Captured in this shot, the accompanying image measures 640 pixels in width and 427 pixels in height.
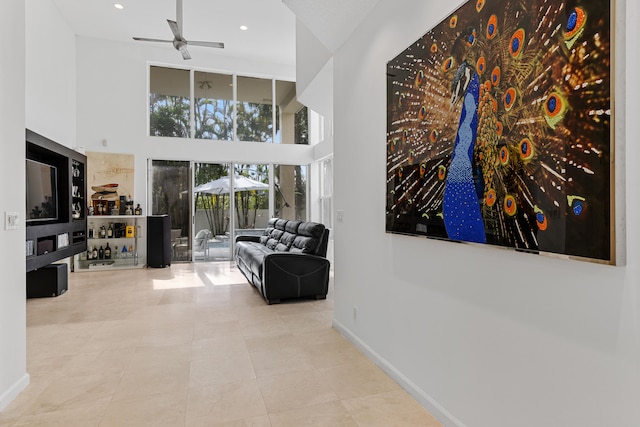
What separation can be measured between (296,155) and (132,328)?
236 inches

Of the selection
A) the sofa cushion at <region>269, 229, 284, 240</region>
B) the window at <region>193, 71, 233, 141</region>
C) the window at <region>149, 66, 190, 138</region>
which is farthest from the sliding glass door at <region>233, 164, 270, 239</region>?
the sofa cushion at <region>269, 229, 284, 240</region>

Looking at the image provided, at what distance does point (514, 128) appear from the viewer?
1451 millimetres

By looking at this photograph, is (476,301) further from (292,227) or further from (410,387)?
(292,227)

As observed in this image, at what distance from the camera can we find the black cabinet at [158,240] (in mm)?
7231

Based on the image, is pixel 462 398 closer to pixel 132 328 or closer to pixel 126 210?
pixel 132 328

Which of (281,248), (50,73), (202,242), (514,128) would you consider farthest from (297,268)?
(50,73)

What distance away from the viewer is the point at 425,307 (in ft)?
6.89

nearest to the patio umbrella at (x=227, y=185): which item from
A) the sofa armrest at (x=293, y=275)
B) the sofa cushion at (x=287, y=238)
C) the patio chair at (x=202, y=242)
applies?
the patio chair at (x=202, y=242)

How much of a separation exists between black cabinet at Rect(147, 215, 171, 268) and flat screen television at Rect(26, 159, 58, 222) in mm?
2476
